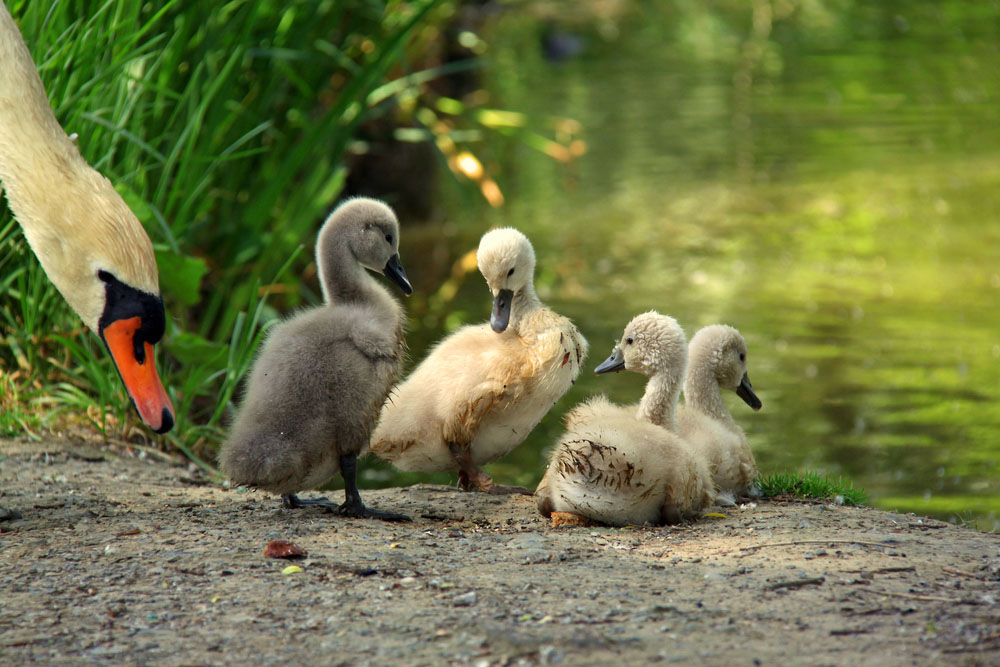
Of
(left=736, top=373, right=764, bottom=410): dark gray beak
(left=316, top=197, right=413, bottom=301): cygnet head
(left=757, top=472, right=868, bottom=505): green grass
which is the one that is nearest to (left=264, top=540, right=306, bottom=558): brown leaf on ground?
(left=316, top=197, right=413, bottom=301): cygnet head

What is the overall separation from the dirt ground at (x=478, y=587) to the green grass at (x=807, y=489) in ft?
Answer: 1.19

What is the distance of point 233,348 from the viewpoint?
5922 millimetres

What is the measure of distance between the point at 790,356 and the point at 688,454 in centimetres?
392

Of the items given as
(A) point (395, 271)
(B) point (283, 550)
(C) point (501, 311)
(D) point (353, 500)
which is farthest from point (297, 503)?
(C) point (501, 311)

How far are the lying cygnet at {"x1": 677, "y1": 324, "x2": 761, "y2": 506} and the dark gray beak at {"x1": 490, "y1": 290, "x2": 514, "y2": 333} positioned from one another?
34.5 inches

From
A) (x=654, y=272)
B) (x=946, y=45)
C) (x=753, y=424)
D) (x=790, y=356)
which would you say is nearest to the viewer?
(x=753, y=424)

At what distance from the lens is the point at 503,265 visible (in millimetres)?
5344

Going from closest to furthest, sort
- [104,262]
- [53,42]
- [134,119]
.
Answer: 1. [104,262]
2. [53,42]
3. [134,119]

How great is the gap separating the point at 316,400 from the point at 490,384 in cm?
87

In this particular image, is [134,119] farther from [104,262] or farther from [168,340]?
[104,262]

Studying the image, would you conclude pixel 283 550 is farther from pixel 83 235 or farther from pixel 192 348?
pixel 192 348

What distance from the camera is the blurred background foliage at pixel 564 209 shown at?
237 inches

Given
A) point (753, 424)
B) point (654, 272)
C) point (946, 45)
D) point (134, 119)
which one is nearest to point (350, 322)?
point (134, 119)

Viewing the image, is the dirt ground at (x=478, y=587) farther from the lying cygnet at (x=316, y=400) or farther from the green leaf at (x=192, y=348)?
the green leaf at (x=192, y=348)
